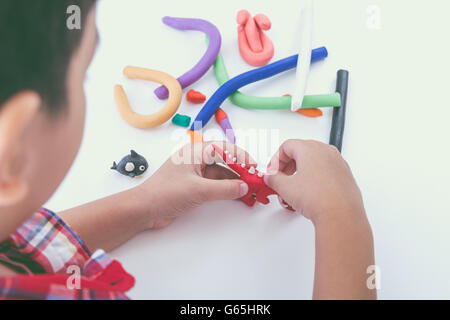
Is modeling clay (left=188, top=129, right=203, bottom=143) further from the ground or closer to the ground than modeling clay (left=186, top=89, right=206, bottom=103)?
closer to the ground

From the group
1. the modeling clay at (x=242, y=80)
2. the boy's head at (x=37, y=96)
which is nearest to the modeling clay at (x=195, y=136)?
the modeling clay at (x=242, y=80)

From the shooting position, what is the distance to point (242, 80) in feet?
1.77

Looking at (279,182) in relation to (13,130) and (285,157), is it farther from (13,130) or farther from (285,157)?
(13,130)

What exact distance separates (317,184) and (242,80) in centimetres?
20

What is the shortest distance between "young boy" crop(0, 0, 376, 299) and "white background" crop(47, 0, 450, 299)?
1.5 inches

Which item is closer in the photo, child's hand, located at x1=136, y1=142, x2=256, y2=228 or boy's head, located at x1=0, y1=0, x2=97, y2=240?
boy's head, located at x1=0, y1=0, x2=97, y2=240

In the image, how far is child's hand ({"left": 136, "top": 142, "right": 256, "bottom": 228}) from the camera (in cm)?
45

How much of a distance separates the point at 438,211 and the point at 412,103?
0.16 m

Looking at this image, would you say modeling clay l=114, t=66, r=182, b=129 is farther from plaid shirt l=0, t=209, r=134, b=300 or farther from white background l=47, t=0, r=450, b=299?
plaid shirt l=0, t=209, r=134, b=300

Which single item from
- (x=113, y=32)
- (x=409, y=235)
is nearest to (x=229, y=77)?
(x=113, y=32)

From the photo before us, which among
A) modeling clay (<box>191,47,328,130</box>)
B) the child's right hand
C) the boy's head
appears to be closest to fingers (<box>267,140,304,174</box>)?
the child's right hand

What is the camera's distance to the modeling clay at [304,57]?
1.69ft

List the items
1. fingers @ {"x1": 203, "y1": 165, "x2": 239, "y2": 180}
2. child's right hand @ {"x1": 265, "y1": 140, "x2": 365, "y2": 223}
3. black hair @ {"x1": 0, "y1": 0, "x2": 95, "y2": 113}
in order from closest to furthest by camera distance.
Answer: black hair @ {"x1": 0, "y1": 0, "x2": 95, "y2": 113}, child's right hand @ {"x1": 265, "y1": 140, "x2": 365, "y2": 223}, fingers @ {"x1": 203, "y1": 165, "x2": 239, "y2": 180}

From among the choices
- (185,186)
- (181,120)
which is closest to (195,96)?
(181,120)
